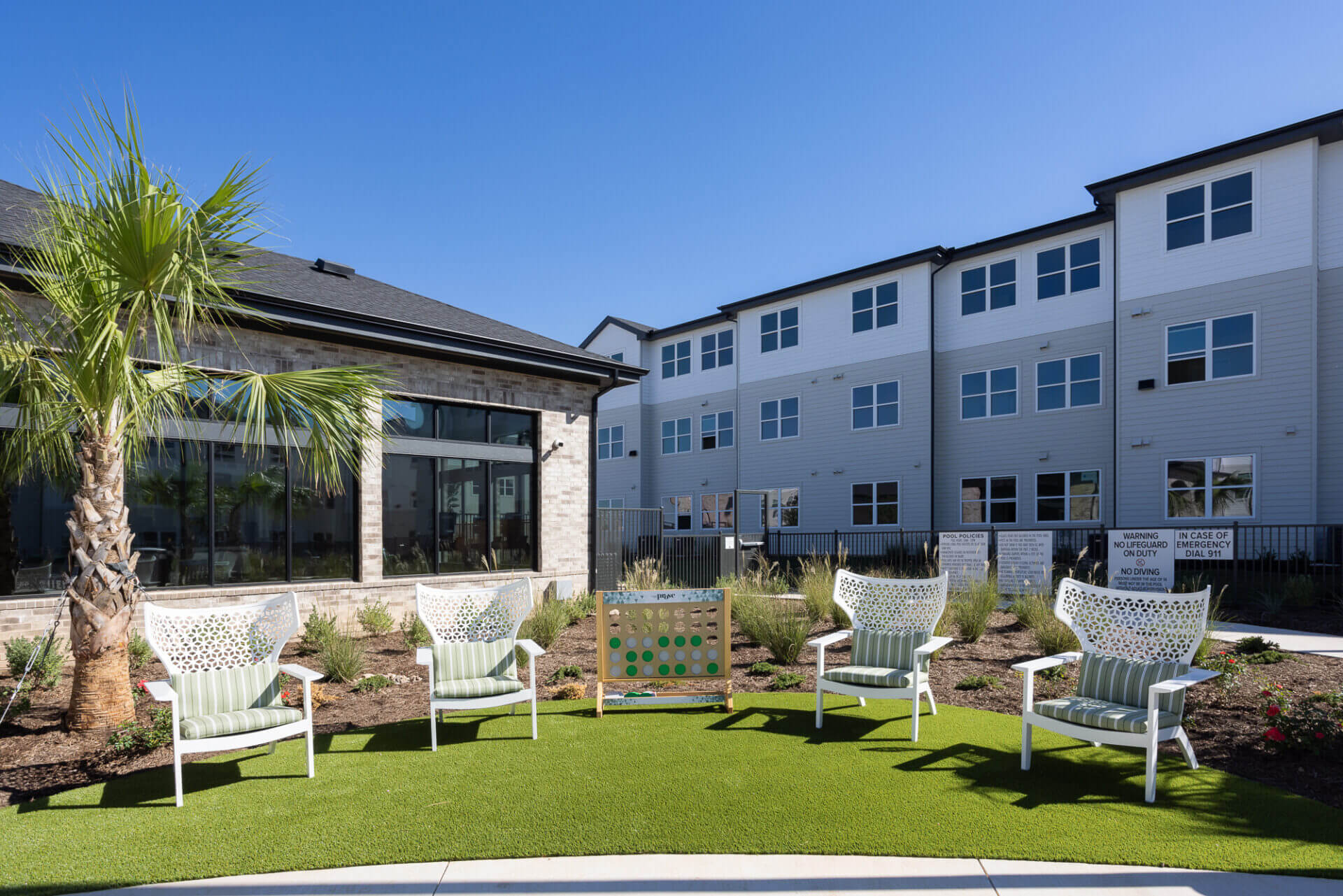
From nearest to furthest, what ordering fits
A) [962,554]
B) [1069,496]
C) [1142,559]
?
[1142,559], [962,554], [1069,496]

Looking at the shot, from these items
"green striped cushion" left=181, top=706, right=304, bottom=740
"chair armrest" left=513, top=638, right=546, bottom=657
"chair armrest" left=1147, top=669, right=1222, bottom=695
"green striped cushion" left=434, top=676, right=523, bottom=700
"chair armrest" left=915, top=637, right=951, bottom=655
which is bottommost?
"green striped cushion" left=434, top=676, right=523, bottom=700

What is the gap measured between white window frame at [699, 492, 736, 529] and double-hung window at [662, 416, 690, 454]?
80.4 inches

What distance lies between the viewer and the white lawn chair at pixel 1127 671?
4902mm

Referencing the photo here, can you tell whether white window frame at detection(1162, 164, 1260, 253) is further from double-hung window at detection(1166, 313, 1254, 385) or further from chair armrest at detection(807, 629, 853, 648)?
chair armrest at detection(807, 629, 853, 648)

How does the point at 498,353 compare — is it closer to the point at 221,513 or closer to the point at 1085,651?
the point at 221,513

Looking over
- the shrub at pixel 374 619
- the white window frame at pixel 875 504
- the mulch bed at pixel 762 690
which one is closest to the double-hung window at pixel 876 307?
the white window frame at pixel 875 504

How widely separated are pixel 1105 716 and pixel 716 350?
2328 centimetres

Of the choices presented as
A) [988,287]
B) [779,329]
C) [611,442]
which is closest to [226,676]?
[988,287]

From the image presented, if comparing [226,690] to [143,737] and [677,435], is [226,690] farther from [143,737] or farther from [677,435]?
[677,435]

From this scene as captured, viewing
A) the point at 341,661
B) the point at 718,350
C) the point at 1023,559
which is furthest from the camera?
the point at 718,350

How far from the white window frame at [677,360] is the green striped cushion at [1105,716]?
23.6m

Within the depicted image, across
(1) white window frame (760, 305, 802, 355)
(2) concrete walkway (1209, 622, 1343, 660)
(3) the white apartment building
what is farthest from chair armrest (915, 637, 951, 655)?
(1) white window frame (760, 305, 802, 355)

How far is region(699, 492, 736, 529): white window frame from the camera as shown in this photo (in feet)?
87.7

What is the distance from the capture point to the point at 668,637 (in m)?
7.38
